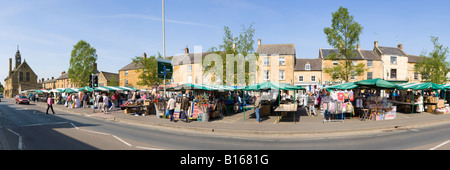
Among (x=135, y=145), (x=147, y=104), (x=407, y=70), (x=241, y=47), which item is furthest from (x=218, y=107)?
(x=407, y=70)

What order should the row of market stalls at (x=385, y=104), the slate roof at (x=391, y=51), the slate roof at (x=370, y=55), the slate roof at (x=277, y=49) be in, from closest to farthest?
1. the row of market stalls at (x=385, y=104)
2. the slate roof at (x=370, y=55)
3. the slate roof at (x=277, y=49)
4. the slate roof at (x=391, y=51)

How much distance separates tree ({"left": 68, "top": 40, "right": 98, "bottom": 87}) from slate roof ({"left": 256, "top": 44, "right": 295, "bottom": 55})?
3564cm

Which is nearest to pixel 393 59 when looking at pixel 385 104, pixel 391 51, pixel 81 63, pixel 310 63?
pixel 391 51

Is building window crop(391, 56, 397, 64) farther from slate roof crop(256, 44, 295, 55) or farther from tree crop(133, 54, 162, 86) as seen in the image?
tree crop(133, 54, 162, 86)

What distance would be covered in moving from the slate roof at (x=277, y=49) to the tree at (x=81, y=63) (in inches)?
1403

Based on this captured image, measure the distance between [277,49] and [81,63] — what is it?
134 ft

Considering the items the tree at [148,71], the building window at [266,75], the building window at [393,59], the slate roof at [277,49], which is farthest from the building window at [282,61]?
the tree at [148,71]

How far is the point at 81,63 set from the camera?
47.1m

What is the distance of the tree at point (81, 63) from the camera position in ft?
152

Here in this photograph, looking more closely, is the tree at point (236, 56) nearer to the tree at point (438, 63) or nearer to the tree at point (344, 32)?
the tree at point (344, 32)
